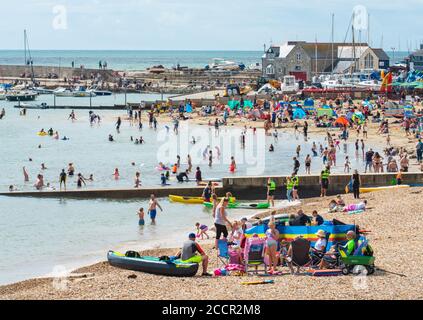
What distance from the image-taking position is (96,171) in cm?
4194

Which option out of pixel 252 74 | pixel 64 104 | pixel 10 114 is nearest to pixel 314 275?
pixel 10 114

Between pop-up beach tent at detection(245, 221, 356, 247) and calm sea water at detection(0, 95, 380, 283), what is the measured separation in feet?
20.3

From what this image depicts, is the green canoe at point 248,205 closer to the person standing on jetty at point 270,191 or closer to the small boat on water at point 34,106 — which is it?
the person standing on jetty at point 270,191

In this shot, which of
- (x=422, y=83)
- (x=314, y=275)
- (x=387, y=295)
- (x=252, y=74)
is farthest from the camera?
(x=252, y=74)

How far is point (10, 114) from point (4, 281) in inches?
2397

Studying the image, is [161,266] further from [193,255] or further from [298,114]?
[298,114]

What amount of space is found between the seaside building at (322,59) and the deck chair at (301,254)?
69.1 m

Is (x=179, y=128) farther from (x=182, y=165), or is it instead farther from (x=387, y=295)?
(x=387, y=295)

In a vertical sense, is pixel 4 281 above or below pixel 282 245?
below

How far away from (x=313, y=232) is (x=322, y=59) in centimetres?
7040

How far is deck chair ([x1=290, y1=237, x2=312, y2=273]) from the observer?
16261mm

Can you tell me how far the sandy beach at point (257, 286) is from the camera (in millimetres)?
14570

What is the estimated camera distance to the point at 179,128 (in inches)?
2338

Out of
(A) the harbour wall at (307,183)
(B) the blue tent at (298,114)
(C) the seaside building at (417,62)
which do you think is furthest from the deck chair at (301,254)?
(C) the seaside building at (417,62)
